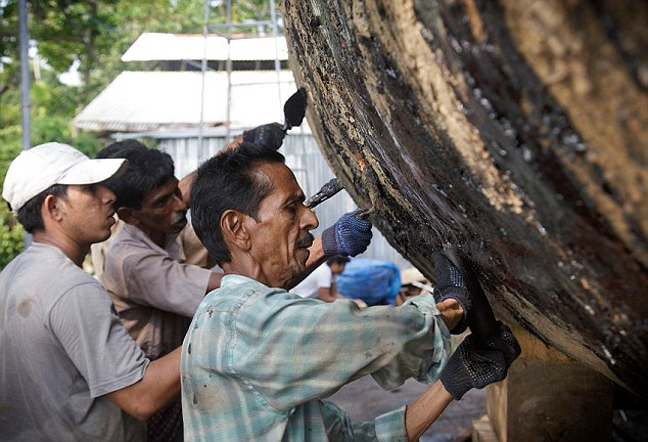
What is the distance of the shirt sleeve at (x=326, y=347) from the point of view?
1.42 metres

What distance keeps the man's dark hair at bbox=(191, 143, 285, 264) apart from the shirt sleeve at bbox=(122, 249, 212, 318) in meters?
0.97

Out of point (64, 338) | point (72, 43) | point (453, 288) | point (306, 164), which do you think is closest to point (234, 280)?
point (453, 288)

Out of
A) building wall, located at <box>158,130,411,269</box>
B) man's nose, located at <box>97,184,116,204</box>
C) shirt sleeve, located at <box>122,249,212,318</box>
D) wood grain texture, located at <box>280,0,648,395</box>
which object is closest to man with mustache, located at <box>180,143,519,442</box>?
wood grain texture, located at <box>280,0,648,395</box>

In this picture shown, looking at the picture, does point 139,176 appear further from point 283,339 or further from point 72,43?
point 72,43

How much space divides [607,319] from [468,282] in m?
0.49

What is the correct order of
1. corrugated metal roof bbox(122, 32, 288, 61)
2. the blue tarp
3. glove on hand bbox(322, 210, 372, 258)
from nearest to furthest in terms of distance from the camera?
glove on hand bbox(322, 210, 372, 258) → corrugated metal roof bbox(122, 32, 288, 61) → the blue tarp

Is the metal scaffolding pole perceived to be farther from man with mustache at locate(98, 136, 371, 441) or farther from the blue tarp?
the blue tarp

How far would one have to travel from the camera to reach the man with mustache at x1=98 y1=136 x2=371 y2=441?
287 cm

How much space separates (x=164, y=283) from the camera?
286 cm

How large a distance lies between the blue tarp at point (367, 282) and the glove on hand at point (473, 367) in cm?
633

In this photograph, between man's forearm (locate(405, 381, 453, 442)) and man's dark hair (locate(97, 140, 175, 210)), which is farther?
man's dark hair (locate(97, 140, 175, 210))

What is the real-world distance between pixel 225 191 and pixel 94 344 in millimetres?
692

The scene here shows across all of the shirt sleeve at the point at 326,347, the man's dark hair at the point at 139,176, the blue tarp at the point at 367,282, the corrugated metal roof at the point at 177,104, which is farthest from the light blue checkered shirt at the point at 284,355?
the corrugated metal roof at the point at 177,104

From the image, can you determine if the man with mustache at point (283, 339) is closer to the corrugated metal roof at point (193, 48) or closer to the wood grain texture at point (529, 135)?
the wood grain texture at point (529, 135)
